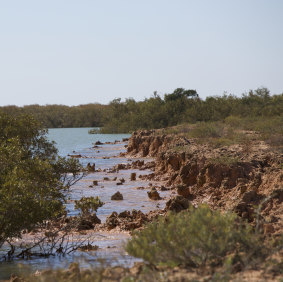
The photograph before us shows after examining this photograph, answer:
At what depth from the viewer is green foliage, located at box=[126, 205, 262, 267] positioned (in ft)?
21.6

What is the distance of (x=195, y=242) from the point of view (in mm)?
6504

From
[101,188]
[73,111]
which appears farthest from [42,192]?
[73,111]

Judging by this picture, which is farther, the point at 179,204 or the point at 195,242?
the point at 179,204

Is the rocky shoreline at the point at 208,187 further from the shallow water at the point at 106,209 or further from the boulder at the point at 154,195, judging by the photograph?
the shallow water at the point at 106,209

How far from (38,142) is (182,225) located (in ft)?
38.5

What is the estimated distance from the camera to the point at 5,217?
387 inches

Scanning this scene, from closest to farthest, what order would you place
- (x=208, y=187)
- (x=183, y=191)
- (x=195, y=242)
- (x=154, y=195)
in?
1. (x=195, y=242)
2. (x=183, y=191)
3. (x=208, y=187)
4. (x=154, y=195)

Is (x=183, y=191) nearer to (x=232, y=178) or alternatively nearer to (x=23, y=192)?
(x=232, y=178)

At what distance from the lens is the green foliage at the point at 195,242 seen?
6.57 m

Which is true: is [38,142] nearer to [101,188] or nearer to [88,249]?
[101,188]

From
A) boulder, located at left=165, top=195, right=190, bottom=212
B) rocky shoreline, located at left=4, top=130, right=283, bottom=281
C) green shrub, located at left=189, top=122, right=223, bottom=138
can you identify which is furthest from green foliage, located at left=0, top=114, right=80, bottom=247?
green shrub, located at left=189, top=122, right=223, bottom=138

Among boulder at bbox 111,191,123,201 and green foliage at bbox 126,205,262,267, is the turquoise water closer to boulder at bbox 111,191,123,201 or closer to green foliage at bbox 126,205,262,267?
boulder at bbox 111,191,123,201

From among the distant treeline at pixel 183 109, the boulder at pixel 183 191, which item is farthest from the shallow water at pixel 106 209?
the distant treeline at pixel 183 109

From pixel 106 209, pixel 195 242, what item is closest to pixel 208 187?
pixel 106 209
